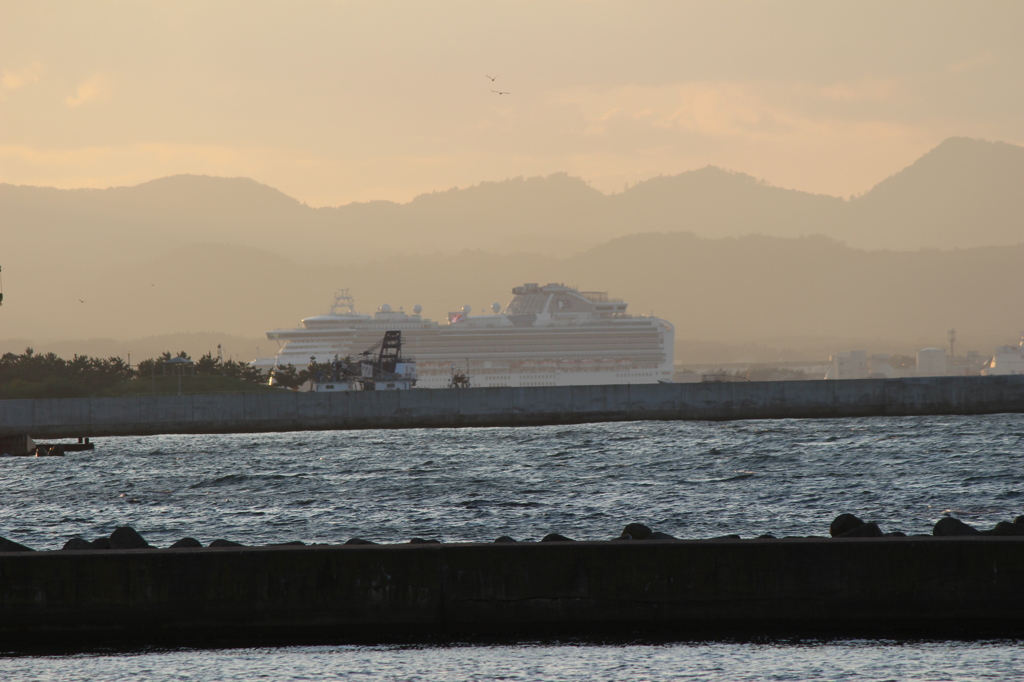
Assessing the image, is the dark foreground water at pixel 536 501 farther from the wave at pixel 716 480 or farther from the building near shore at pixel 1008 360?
the building near shore at pixel 1008 360

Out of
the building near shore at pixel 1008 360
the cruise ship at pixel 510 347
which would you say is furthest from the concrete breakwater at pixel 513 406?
the building near shore at pixel 1008 360

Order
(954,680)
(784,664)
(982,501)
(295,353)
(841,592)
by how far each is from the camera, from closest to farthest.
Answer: (954,680) < (784,664) < (841,592) < (982,501) < (295,353)

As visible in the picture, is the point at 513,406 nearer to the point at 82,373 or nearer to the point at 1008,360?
the point at 82,373

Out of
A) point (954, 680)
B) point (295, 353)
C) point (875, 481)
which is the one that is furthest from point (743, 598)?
point (295, 353)

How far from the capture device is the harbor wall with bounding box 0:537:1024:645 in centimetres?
611

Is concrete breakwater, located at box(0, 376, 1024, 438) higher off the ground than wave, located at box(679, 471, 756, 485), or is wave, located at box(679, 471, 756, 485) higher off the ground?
concrete breakwater, located at box(0, 376, 1024, 438)

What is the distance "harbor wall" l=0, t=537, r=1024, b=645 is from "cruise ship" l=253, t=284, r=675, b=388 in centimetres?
8680

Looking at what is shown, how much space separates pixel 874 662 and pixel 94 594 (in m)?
4.51

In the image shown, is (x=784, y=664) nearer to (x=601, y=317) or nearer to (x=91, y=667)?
(x=91, y=667)

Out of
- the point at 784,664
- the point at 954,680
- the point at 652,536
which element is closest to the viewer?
the point at 954,680

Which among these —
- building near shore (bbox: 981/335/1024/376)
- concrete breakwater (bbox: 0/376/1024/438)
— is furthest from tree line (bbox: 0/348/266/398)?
building near shore (bbox: 981/335/1024/376)

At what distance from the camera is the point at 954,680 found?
16.7 feet

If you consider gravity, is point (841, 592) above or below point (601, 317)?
below

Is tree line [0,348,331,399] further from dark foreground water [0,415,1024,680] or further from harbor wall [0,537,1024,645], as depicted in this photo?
harbor wall [0,537,1024,645]
